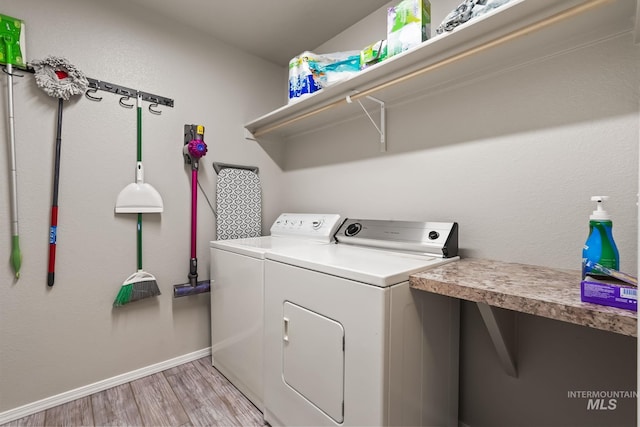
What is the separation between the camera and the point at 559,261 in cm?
119

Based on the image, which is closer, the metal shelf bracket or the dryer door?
the dryer door

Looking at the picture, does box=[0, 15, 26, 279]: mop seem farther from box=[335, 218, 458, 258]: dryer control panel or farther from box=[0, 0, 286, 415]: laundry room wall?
box=[335, 218, 458, 258]: dryer control panel

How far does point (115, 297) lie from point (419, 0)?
2.37 meters

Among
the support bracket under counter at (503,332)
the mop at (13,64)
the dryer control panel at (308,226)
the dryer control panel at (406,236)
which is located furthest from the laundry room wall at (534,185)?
the mop at (13,64)

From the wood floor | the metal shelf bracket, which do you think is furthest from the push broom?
the metal shelf bracket

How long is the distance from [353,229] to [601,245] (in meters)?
1.14

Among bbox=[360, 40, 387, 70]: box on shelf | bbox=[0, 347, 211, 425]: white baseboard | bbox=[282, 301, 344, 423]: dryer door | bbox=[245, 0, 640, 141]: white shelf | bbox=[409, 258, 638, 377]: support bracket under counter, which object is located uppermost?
bbox=[360, 40, 387, 70]: box on shelf

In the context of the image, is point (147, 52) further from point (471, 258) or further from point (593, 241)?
point (593, 241)

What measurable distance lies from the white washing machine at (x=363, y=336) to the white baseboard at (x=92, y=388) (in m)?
0.92

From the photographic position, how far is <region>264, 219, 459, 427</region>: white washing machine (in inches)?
40.1

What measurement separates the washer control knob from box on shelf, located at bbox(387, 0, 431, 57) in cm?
94

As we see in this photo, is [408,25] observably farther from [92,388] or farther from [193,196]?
[92,388]

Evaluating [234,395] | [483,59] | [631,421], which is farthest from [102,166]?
[631,421]

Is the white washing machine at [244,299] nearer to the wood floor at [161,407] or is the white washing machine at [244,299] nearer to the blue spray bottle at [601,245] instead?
the wood floor at [161,407]
